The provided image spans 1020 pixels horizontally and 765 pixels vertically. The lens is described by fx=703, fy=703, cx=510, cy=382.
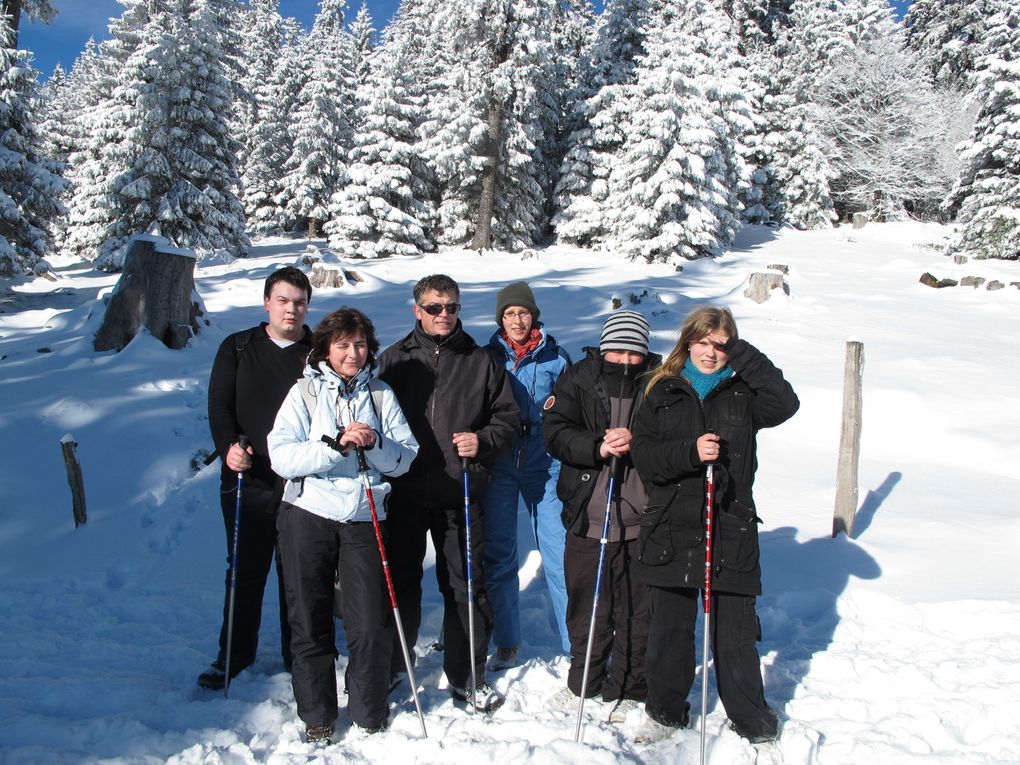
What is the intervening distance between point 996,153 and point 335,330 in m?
24.8

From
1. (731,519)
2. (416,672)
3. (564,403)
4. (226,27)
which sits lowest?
(416,672)

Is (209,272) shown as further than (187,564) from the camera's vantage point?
Yes

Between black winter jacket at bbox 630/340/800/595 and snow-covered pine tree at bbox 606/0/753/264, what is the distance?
21.0 meters

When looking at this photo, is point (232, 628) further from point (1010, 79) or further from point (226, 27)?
point (226, 27)

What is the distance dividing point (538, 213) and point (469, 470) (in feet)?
84.4

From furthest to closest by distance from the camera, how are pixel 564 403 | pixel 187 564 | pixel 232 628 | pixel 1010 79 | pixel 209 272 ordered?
1. pixel 1010 79
2. pixel 209 272
3. pixel 187 564
4. pixel 232 628
5. pixel 564 403

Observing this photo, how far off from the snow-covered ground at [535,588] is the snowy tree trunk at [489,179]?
1493 centimetres

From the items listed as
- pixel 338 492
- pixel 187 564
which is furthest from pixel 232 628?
pixel 187 564

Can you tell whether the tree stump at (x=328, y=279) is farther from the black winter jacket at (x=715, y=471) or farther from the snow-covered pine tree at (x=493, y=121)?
the black winter jacket at (x=715, y=471)

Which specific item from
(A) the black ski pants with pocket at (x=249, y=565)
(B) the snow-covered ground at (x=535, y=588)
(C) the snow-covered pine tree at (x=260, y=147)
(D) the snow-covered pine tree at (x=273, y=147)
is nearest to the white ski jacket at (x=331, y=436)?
(A) the black ski pants with pocket at (x=249, y=565)

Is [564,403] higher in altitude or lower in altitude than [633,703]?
higher

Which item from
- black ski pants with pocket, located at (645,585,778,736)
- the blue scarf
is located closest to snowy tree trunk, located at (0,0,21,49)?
the blue scarf

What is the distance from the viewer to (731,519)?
3.19m

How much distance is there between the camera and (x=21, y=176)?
56.3ft
